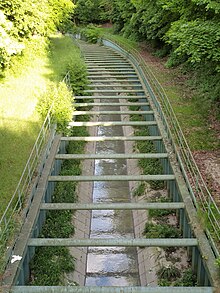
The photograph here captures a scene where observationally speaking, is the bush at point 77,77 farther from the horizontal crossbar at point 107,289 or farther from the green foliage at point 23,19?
the horizontal crossbar at point 107,289

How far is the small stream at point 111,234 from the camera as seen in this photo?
11766 mm

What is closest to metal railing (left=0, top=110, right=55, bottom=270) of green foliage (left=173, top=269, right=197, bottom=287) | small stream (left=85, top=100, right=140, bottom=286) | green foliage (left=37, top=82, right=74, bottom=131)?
green foliage (left=37, top=82, right=74, bottom=131)

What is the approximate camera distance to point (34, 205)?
37.2 feet

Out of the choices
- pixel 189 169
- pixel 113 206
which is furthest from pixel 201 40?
pixel 113 206

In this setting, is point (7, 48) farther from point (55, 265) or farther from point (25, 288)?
point (25, 288)

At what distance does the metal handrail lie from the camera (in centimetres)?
923

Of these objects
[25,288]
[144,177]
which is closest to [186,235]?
[144,177]

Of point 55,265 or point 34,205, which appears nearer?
point 55,265

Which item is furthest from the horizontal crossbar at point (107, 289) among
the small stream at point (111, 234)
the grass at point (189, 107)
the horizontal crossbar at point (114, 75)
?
the horizontal crossbar at point (114, 75)

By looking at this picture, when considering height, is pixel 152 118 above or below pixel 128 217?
above

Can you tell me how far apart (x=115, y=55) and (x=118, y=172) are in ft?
66.3

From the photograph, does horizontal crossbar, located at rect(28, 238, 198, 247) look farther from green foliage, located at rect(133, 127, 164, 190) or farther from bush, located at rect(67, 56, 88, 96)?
bush, located at rect(67, 56, 88, 96)

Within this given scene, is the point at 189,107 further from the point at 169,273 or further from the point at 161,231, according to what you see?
the point at 169,273

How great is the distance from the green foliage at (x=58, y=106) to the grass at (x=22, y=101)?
0.49 m
